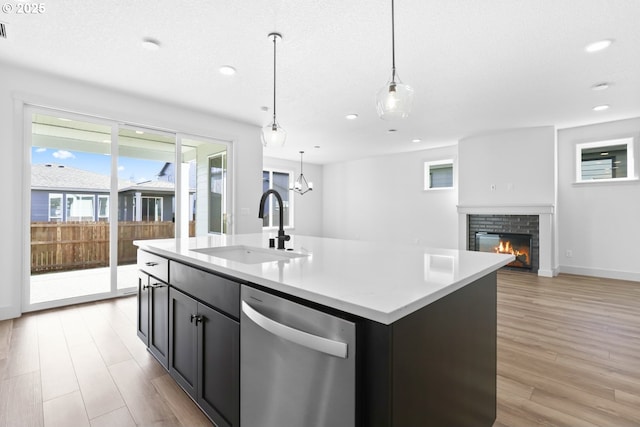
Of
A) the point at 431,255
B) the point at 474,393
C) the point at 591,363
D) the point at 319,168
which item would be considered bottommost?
the point at 591,363

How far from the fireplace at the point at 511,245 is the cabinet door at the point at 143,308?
5.47 m

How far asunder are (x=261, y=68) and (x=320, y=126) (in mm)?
2204

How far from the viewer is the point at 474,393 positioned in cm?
130

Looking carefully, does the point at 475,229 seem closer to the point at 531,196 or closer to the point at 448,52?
the point at 531,196

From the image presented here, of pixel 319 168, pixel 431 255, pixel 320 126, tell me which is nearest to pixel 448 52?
pixel 431 255

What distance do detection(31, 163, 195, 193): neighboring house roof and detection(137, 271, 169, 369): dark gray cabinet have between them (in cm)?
214

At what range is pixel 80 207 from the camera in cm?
366

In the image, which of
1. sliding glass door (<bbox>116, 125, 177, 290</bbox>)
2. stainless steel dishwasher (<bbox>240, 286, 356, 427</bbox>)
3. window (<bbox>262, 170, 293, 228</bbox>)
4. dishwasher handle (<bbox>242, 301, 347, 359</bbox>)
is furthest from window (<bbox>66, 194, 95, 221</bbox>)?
window (<bbox>262, 170, 293, 228</bbox>)

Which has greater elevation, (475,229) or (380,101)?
(380,101)

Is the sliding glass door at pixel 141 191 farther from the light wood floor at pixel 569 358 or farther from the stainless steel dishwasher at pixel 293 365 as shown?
the light wood floor at pixel 569 358

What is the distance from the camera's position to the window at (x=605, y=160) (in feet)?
15.9

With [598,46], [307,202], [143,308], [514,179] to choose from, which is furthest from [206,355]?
[307,202]

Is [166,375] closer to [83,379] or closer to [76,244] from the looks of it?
[83,379]

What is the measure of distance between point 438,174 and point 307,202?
3794 millimetres
